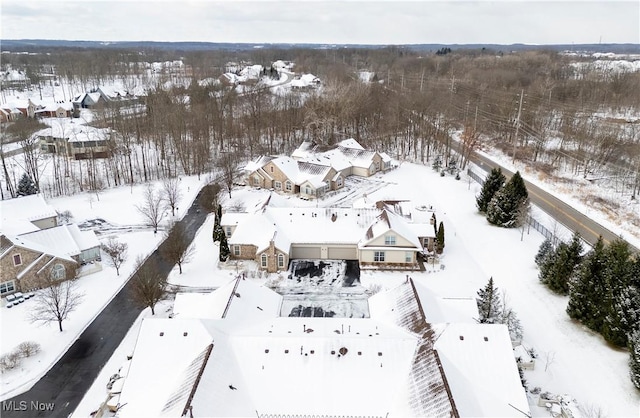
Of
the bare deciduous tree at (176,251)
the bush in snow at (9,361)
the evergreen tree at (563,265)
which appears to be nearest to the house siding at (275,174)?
the bare deciduous tree at (176,251)

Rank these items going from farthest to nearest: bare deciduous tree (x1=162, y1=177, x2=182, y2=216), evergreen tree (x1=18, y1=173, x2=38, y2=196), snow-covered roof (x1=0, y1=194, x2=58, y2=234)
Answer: evergreen tree (x1=18, y1=173, x2=38, y2=196)
bare deciduous tree (x1=162, y1=177, x2=182, y2=216)
snow-covered roof (x1=0, y1=194, x2=58, y2=234)

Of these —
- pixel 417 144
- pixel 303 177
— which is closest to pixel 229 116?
pixel 303 177

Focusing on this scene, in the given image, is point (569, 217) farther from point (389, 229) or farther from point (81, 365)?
point (81, 365)

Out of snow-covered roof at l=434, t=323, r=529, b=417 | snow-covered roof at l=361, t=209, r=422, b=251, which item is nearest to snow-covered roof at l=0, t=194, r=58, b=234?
snow-covered roof at l=361, t=209, r=422, b=251

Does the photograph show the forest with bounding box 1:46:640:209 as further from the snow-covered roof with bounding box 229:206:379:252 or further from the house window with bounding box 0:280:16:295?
the house window with bounding box 0:280:16:295

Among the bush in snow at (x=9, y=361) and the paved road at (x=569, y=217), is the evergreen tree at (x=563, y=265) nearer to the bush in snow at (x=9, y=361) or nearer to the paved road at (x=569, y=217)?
the paved road at (x=569, y=217)
